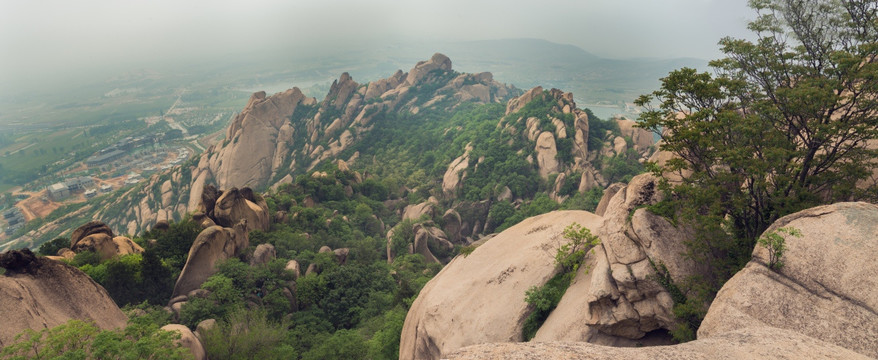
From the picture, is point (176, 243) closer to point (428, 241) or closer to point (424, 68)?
point (428, 241)

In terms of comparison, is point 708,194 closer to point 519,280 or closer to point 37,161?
point 519,280

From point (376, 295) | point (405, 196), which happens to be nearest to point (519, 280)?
A: point (376, 295)

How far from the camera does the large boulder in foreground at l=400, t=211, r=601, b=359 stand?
16.1 metres

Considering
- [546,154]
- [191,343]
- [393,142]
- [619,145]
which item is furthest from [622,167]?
[393,142]

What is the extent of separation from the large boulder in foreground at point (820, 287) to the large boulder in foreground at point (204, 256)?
3152 cm

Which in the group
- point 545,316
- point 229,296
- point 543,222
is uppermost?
point 543,222

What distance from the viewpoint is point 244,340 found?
21.4 metres

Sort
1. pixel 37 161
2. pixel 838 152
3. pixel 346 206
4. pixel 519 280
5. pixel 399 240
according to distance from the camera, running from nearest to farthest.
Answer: pixel 838 152
pixel 519 280
pixel 399 240
pixel 346 206
pixel 37 161

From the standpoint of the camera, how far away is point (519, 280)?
1730cm

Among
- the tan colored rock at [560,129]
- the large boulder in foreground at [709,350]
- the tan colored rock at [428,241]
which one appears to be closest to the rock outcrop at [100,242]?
the tan colored rock at [428,241]

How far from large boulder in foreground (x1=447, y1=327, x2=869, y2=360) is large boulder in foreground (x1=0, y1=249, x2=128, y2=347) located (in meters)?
18.4

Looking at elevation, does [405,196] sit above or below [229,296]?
below

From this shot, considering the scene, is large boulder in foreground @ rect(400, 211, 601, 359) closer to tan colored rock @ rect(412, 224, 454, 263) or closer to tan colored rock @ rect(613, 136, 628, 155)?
tan colored rock @ rect(412, 224, 454, 263)

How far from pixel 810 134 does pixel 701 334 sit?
8.80 metres
